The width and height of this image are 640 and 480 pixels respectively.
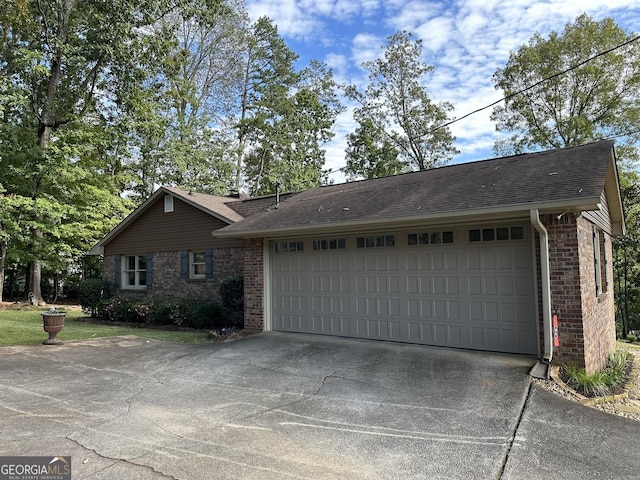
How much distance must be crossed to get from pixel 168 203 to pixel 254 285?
6.02 meters

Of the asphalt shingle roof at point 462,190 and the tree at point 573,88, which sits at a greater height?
the tree at point 573,88

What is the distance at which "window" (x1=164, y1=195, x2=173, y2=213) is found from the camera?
14.4m

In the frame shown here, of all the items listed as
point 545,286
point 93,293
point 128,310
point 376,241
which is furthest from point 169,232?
point 545,286

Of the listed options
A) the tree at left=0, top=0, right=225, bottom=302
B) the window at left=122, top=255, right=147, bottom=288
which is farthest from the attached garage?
the tree at left=0, top=0, right=225, bottom=302

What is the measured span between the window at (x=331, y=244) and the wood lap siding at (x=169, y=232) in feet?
12.7

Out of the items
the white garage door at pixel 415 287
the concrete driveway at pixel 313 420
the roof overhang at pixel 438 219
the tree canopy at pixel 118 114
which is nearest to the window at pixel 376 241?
the white garage door at pixel 415 287

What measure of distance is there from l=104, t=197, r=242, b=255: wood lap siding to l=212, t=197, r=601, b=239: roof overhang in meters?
3.50

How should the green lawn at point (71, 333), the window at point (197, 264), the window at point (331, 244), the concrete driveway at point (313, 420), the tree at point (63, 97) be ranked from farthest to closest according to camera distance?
the tree at point (63, 97) < the window at point (197, 264) < the green lawn at point (71, 333) < the window at point (331, 244) < the concrete driveway at point (313, 420)

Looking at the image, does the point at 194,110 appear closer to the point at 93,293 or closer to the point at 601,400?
the point at 93,293

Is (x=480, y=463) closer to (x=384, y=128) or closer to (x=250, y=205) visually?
(x=250, y=205)

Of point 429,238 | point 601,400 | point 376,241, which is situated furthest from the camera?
point 376,241

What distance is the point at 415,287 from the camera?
8.07 metres

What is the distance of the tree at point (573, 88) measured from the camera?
2175 cm

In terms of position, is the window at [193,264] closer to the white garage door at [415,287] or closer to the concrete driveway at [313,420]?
the white garage door at [415,287]
